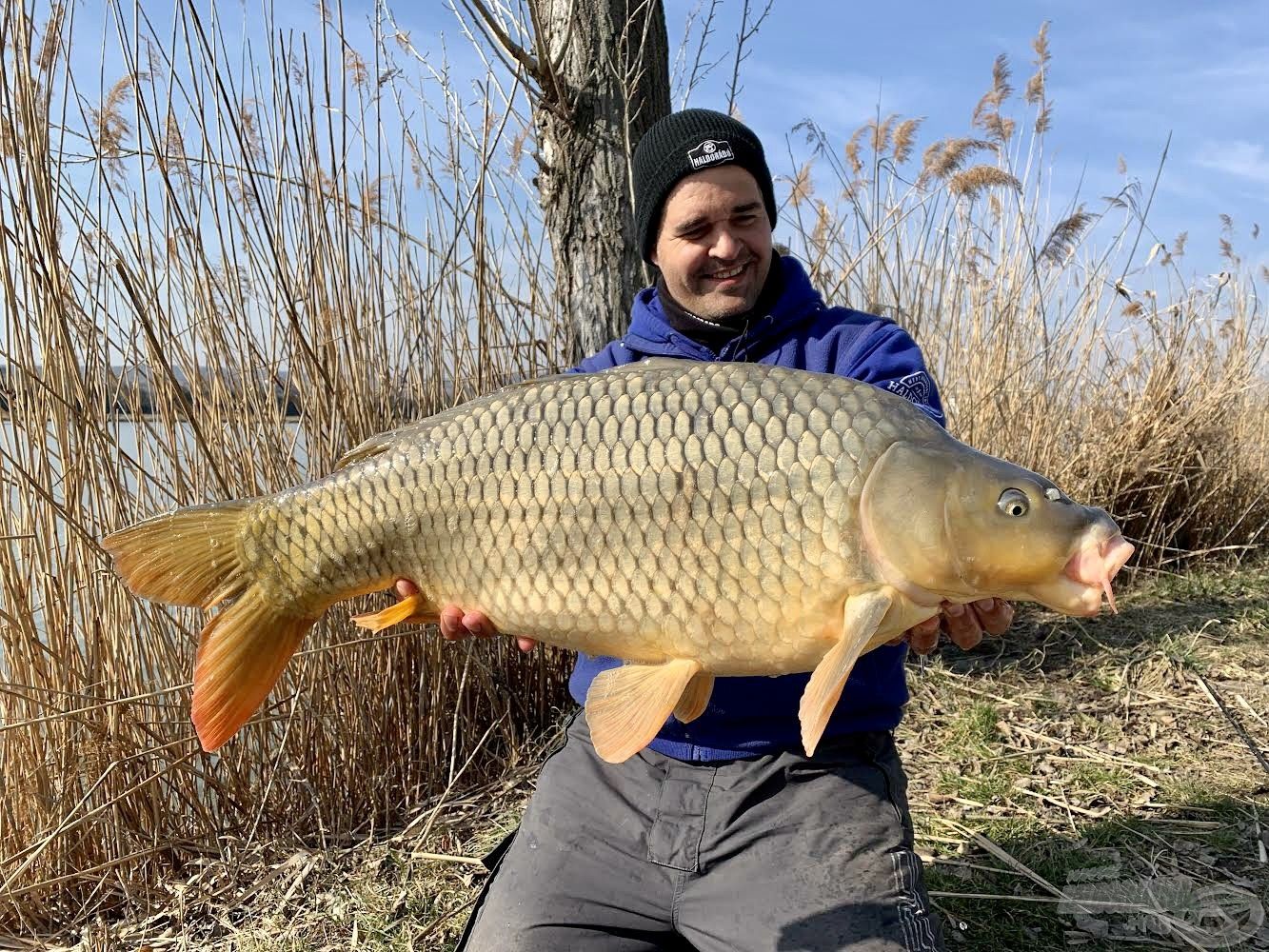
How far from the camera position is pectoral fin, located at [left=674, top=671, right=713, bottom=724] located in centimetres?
117

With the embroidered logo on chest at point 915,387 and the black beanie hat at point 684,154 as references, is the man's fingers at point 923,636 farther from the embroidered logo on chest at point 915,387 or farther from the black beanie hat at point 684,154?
the black beanie hat at point 684,154

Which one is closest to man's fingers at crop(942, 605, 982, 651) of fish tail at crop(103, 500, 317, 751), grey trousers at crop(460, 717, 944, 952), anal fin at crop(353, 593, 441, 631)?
grey trousers at crop(460, 717, 944, 952)

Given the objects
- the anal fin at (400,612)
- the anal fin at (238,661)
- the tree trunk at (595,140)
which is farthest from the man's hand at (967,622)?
the tree trunk at (595,140)

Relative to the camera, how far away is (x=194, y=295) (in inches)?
77.7

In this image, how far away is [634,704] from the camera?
113cm

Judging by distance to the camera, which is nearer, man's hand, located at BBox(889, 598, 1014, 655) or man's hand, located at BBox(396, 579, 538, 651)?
man's hand, located at BBox(889, 598, 1014, 655)

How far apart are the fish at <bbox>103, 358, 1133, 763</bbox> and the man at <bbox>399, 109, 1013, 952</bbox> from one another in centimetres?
16

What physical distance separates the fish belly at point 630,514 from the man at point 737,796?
150 millimetres

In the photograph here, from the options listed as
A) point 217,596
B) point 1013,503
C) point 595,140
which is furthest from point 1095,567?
point 595,140

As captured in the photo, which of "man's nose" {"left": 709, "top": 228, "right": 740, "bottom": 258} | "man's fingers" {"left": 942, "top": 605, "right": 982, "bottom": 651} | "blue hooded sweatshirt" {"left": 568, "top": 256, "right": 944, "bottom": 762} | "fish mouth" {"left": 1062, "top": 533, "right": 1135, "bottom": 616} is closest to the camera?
"fish mouth" {"left": 1062, "top": 533, "right": 1135, "bottom": 616}

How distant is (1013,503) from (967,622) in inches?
9.8

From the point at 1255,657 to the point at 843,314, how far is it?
210 centimetres

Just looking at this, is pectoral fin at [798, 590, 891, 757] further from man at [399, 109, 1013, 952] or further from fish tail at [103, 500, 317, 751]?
fish tail at [103, 500, 317, 751]

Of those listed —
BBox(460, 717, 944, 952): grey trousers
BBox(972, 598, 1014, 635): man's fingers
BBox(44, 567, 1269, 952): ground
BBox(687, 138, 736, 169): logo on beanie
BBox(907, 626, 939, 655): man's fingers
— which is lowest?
BBox(44, 567, 1269, 952): ground
